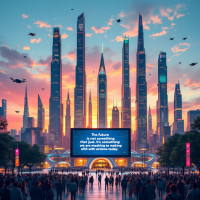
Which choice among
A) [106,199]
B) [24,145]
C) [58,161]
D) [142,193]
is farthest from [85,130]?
[58,161]

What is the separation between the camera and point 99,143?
34.1 metres

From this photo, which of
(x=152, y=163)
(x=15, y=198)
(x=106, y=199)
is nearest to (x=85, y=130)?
(x=106, y=199)

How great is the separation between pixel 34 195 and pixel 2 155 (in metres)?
34.7

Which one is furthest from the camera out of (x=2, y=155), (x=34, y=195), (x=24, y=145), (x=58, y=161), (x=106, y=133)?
(x=58, y=161)

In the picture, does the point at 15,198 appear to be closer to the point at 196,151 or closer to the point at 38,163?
the point at 196,151

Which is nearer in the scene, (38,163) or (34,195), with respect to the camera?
(34,195)

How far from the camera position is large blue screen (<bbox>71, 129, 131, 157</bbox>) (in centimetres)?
3406

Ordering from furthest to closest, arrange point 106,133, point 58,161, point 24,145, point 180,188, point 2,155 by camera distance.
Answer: point 58,161 < point 24,145 < point 2,155 < point 106,133 < point 180,188

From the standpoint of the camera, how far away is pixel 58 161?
162 m

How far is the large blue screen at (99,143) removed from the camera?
112 feet

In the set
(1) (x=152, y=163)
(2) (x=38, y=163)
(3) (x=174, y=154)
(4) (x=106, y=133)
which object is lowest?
(1) (x=152, y=163)

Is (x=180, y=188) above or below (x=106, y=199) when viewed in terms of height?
above

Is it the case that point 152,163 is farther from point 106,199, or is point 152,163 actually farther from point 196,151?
point 106,199

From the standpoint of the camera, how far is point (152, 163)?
173125mm
